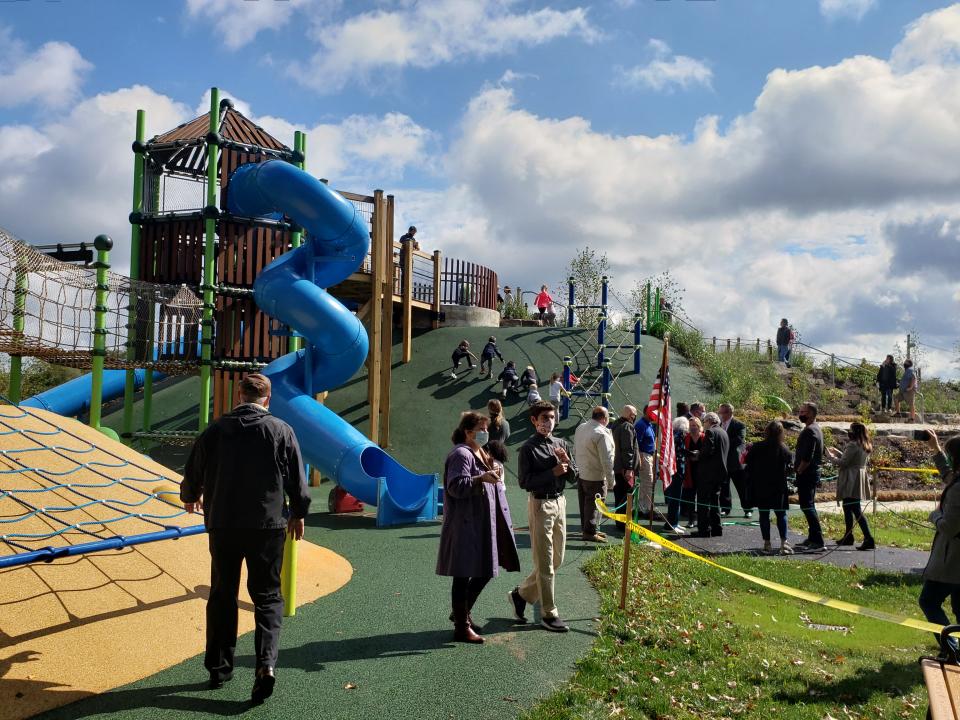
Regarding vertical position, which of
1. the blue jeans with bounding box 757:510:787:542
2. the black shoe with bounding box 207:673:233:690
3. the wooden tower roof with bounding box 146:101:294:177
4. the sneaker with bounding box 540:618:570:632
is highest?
the wooden tower roof with bounding box 146:101:294:177

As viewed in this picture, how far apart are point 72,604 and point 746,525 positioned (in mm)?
9645

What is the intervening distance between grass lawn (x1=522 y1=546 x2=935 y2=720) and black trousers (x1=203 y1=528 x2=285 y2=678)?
152 cm

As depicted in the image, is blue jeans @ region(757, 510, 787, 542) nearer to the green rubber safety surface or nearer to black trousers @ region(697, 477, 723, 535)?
black trousers @ region(697, 477, 723, 535)

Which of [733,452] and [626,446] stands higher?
[626,446]

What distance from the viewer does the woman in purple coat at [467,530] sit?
210 inches

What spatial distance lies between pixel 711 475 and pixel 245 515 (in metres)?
7.69

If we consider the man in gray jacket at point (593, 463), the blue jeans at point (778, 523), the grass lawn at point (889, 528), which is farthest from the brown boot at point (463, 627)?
the grass lawn at point (889, 528)

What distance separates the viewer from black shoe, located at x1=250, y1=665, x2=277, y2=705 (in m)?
4.14

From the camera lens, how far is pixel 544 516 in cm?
586

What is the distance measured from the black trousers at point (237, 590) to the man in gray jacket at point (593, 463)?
197 inches

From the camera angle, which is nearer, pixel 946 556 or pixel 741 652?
pixel 946 556

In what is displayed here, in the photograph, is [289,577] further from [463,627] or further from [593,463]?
[593,463]

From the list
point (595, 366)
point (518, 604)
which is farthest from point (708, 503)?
point (595, 366)

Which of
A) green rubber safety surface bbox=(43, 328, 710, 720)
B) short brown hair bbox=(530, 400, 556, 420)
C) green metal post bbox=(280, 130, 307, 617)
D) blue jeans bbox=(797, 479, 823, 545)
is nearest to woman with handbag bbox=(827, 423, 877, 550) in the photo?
blue jeans bbox=(797, 479, 823, 545)
